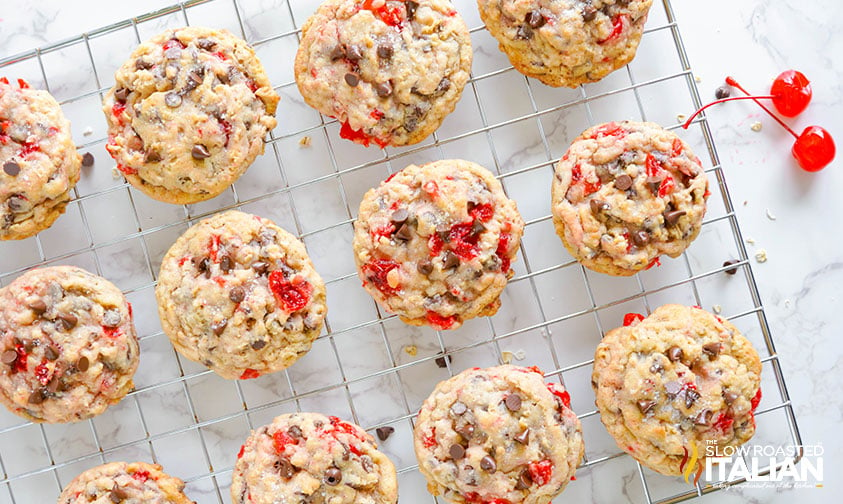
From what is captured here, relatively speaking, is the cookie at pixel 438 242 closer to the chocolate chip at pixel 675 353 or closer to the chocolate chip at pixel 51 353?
the chocolate chip at pixel 675 353

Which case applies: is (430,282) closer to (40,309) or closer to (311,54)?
(311,54)

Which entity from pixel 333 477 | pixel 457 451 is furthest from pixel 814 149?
pixel 333 477

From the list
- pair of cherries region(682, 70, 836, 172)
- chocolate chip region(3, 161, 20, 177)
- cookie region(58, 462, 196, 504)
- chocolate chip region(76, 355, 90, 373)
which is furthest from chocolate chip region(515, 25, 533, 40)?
cookie region(58, 462, 196, 504)

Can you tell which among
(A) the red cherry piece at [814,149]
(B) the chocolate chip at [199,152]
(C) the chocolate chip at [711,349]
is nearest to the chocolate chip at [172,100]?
(B) the chocolate chip at [199,152]

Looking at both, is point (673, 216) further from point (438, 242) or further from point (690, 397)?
point (438, 242)

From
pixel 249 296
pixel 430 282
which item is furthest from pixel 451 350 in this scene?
pixel 249 296

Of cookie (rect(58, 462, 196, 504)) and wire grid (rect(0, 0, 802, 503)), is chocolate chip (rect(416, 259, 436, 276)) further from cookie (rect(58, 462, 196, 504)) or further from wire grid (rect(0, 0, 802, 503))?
cookie (rect(58, 462, 196, 504))
